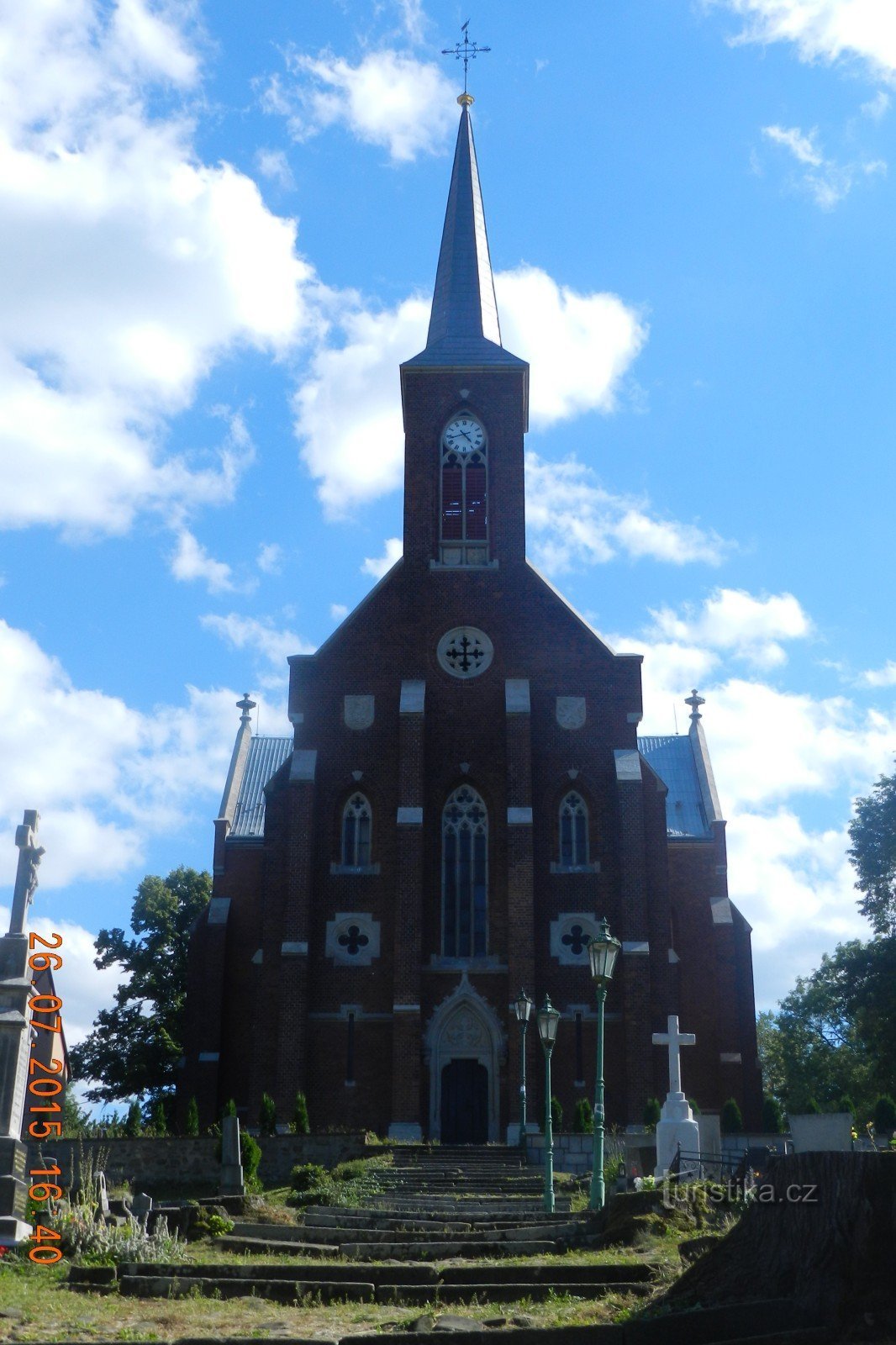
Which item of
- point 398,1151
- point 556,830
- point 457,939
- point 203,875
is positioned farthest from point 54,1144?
point 203,875

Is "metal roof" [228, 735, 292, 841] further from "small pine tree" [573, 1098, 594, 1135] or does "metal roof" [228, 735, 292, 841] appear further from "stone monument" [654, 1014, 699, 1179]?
"stone monument" [654, 1014, 699, 1179]

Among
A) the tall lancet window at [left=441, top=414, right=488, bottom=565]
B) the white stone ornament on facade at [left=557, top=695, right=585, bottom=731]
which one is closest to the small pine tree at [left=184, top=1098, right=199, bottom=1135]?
the white stone ornament on facade at [left=557, top=695, right=585, bottom=731]

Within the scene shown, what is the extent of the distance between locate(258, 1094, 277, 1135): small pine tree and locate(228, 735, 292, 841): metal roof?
477 inches

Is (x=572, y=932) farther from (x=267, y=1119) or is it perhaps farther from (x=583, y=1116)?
(x=267, y=1119)

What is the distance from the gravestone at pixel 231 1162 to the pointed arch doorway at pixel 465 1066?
32.9 ft

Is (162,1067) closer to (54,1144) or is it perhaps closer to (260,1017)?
(260,1017)

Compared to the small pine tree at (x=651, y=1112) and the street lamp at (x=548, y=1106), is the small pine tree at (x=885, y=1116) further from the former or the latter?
the street lamp at (x=548, y=1106)

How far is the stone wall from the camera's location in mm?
A: 29109

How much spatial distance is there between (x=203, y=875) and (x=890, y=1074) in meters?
25.7

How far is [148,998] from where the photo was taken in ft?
165

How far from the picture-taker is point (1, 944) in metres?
17.4

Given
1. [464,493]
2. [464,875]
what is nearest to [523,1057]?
[464,875]

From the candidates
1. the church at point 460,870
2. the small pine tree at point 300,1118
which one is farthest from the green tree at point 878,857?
the small pine tree at point 300,1118

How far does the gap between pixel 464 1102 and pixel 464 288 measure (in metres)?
25.3
